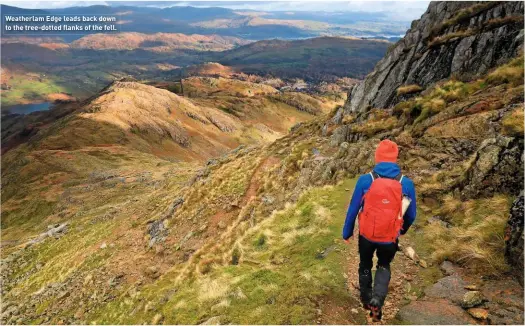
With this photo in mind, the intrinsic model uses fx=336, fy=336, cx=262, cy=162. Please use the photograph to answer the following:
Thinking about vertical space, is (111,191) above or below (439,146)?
below

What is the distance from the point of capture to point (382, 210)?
7141 mm

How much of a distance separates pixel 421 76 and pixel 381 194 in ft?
82.4

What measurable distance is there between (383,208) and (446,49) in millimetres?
25396

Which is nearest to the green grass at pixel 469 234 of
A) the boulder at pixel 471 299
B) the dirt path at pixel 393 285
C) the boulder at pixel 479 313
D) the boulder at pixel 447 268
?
the boulder at pixel 447 268

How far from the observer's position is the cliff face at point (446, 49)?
2369cm

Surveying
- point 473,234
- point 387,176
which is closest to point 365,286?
point 387,176

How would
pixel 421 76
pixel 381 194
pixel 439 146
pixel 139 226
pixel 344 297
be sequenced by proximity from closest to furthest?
1. pixel 381 194
2. pixel 344 297
3. pixel 439 146
4. pixel 421 76
5. pixel 139 226

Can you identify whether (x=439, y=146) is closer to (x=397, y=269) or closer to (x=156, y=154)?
(x=397, y=269)

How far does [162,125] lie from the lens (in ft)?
453

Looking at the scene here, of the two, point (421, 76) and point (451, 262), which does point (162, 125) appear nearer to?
point (421, 76)

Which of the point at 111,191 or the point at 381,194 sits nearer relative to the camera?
the point at 381,194

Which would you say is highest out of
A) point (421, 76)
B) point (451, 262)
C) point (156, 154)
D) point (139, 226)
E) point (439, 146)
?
Result: point (421, 76)

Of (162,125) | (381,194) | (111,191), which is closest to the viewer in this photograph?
(381,194)

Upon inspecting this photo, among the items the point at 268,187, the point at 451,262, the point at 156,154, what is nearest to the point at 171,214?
the point at 268,187
